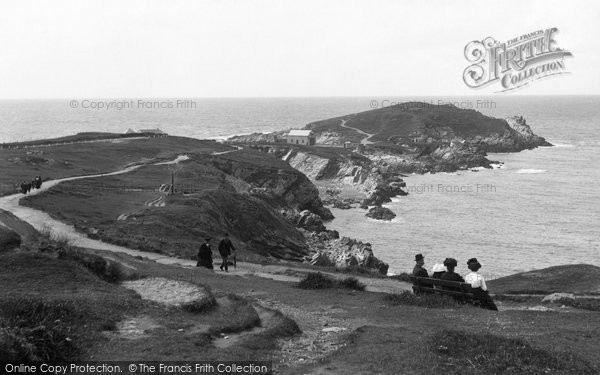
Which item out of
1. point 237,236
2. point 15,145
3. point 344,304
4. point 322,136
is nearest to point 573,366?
point 344,304

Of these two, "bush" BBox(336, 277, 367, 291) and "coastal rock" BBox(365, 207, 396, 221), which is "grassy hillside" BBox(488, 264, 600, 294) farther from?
"coastal rock" BBox(365, 207, 396, 221)

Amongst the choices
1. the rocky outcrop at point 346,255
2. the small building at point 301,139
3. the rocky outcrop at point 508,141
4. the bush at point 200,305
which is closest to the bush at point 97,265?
the bush at point 200,305

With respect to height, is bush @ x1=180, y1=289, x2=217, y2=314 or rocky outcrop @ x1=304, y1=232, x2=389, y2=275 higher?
bush @ x1=180, y1=289, x2=217, y2=314

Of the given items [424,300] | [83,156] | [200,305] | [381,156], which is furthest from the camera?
[381,156]

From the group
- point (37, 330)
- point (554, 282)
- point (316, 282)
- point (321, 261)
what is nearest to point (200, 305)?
point (37, 330)

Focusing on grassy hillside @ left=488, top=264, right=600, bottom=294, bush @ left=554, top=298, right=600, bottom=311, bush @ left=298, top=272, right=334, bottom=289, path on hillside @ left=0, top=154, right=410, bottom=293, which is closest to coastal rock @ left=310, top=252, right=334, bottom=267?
path on hillside @ left=0, top=154, right=410, bottom=293

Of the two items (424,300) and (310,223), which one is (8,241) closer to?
(424,300)
